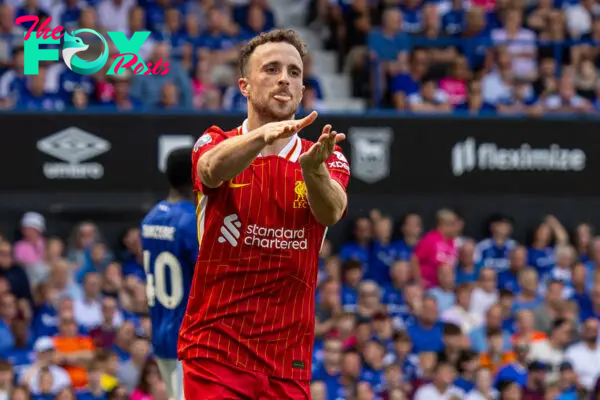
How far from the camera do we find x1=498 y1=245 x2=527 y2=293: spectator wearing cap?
49.9 ft

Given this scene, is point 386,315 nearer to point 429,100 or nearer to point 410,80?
point 429,100

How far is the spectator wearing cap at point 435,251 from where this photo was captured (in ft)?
48.8

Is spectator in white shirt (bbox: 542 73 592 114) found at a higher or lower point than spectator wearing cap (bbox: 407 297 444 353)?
higher

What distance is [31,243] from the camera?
14.3 m

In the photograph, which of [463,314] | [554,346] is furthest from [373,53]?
[554,346]

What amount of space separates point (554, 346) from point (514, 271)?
1.89 metres

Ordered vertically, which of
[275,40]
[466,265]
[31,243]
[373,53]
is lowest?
[466,265]

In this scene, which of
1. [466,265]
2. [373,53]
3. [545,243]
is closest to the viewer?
[466,265]

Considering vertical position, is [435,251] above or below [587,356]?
above

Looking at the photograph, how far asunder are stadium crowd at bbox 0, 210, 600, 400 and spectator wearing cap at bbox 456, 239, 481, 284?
0.01 m

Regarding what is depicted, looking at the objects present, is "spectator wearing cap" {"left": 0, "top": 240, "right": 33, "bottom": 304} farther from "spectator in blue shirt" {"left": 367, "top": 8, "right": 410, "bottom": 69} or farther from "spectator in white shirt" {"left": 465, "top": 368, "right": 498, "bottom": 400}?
"spectator in blue shirt" {"left": 367, "top": 8, "right": 410, "bottom": 69}

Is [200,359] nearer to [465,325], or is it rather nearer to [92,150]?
[465,325]

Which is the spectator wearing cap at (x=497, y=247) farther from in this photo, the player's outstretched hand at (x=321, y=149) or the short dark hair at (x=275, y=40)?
the player's outstretched hand at (x=321, y=149)

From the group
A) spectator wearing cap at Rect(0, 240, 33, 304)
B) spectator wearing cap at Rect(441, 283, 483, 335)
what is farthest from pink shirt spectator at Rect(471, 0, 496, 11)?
spectator wearing cap at Rect(0, 240, 33, 304)
